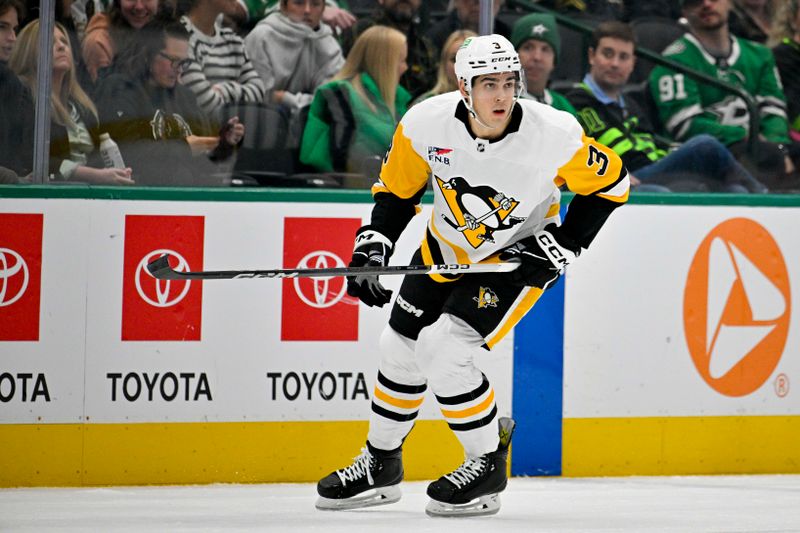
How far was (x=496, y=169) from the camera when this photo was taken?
131 inches

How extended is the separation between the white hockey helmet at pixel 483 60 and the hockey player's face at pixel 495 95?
17 mm

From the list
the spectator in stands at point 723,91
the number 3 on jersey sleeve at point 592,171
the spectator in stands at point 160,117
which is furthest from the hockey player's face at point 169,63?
the spectator in stands at point 723,91

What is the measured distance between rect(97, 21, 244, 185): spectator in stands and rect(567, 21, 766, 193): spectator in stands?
1301 millimetres

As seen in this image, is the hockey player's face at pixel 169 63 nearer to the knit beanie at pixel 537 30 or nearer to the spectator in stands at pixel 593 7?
the knit beanie at pixel 537 30

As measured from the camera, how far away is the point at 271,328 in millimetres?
4000

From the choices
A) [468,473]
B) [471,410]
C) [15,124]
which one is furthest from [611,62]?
[15,124]

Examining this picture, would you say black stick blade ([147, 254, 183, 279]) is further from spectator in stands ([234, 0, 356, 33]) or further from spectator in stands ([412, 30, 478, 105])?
spectator in stands ([412, 30, 478, 105])

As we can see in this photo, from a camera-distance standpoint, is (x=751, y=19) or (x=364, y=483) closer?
(x=364, y=483)

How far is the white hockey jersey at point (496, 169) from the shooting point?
3334 millimetres

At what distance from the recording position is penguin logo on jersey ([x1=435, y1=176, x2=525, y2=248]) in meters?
3.37

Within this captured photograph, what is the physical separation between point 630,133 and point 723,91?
398mm

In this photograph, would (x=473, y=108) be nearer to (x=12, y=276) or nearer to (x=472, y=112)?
(x=472, y=112)

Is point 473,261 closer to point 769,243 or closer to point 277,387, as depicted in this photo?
point 277,387

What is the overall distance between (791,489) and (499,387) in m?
0.99
